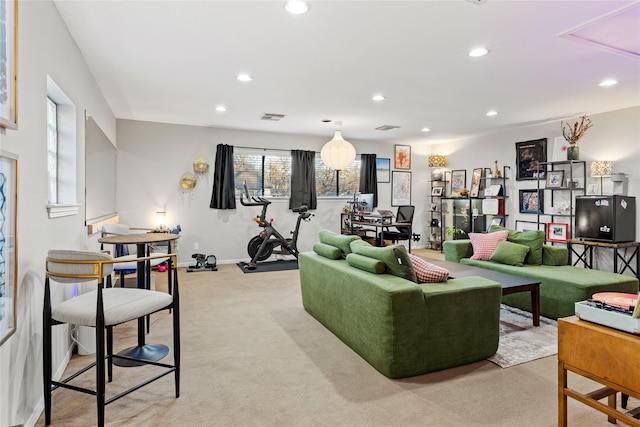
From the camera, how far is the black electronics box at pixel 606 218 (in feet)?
16.4

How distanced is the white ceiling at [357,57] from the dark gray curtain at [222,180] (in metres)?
1.17

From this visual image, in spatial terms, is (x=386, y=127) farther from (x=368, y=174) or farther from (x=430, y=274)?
(x=430, y=274)

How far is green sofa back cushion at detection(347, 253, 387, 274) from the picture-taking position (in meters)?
2.73

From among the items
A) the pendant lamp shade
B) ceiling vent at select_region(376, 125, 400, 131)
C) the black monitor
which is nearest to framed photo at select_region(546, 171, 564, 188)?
ceiling vent at select_region(376, 125, 400, 131)

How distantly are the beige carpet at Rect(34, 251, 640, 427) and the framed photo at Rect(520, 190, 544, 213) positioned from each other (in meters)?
4.35

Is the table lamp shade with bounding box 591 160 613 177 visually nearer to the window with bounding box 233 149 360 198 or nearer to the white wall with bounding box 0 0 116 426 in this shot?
the window with bounding box 233 149 360 198

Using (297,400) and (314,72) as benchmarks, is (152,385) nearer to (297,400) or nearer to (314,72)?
(297,400)

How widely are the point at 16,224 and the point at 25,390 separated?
2.78 ft

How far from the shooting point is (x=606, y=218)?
16.6ft

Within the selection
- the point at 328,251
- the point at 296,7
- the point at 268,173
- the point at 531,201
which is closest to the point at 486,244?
the point at 328,251

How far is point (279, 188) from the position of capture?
7395mm

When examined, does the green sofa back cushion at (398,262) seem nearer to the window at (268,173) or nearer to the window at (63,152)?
the window at (63,152)

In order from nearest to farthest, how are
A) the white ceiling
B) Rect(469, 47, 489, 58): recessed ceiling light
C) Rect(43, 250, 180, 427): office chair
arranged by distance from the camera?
Rect(43, 250, 180, 427): office chair
the white ceiling
Rect(469, 47, 489, 58): recessed ceiling light

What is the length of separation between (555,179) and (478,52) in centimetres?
382
